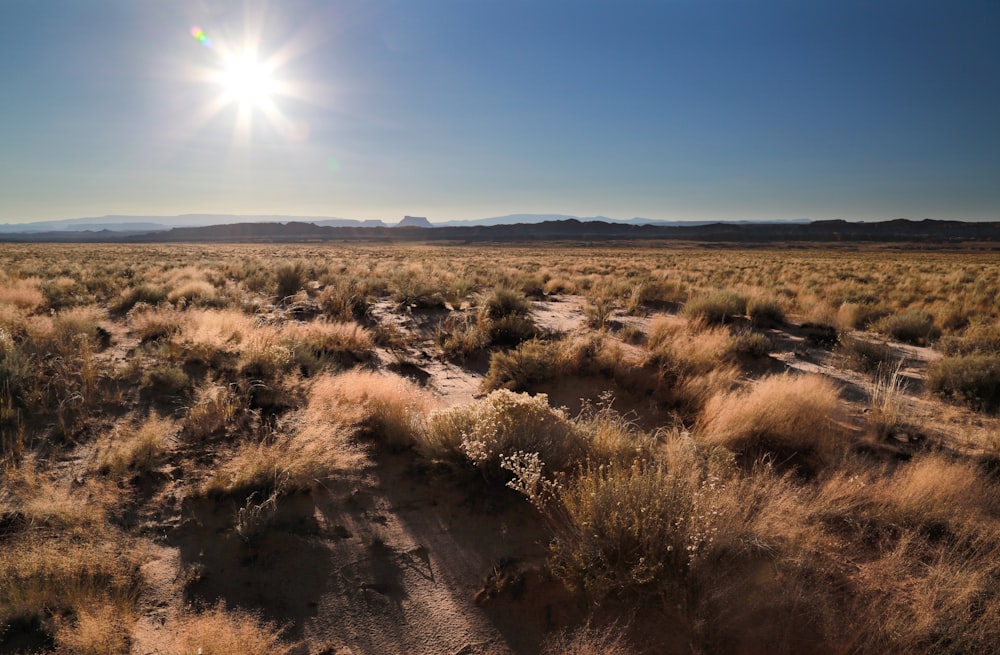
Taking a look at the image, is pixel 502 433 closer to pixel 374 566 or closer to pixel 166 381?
pixel 374 566

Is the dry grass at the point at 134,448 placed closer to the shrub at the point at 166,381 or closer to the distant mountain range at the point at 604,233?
the shrub at the point at 166,381

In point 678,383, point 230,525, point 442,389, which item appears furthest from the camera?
point 442,389

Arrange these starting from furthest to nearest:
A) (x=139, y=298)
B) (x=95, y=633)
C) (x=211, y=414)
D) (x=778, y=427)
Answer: (x=139, y=298) < (x=211, y=414) < (x=778, y=427) < (x=95, y=633)

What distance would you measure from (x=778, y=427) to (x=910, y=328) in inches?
285

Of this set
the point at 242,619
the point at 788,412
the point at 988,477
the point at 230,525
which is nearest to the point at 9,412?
the point at 230,525

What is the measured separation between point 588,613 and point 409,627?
1.01 m

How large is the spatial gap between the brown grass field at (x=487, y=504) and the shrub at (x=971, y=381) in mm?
32

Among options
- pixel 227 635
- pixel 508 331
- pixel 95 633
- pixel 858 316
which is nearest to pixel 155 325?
pixel 508 331

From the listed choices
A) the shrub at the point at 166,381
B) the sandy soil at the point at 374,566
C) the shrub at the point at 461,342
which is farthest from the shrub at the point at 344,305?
the sandy soil at the point at 374,566

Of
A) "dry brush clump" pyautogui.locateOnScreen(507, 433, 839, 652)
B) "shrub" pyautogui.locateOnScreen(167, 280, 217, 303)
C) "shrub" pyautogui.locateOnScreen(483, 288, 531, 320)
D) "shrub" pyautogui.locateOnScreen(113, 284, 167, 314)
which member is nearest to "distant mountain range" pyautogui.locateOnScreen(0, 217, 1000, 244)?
"shrub" pyautogui.locateOnScreen(167, 280, 217, 303)

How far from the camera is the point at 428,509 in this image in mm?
3461

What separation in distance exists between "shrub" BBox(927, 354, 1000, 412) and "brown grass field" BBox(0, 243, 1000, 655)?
0.03 m

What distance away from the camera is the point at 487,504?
346cm

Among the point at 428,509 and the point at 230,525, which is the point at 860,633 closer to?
the point at 428,509
